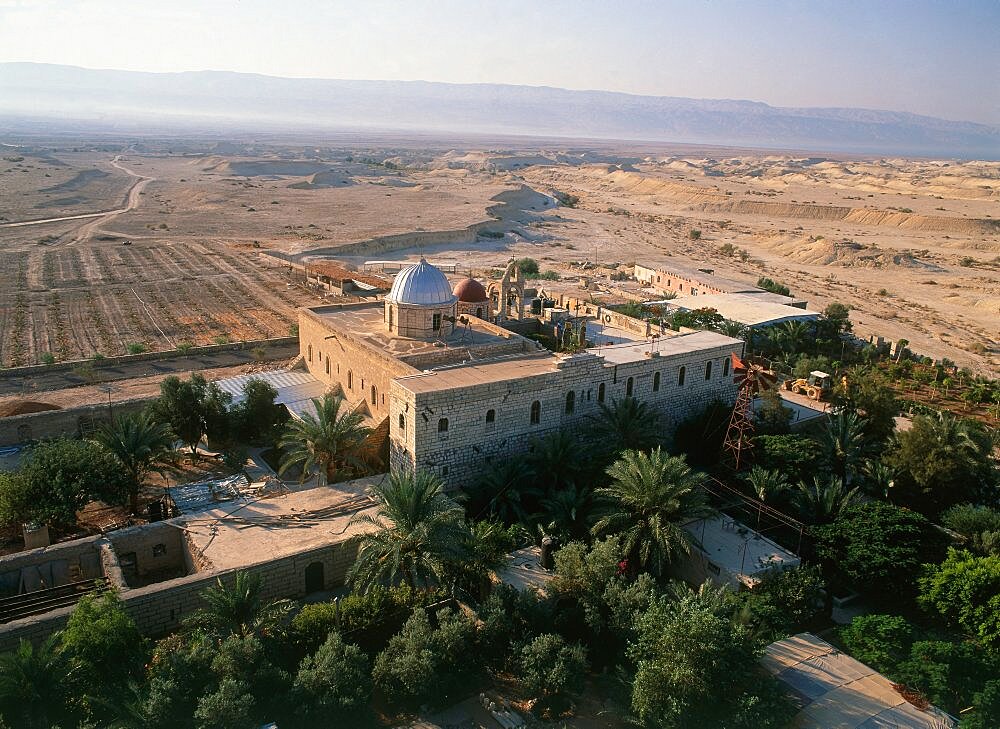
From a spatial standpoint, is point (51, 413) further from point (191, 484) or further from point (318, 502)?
point (318, 502)

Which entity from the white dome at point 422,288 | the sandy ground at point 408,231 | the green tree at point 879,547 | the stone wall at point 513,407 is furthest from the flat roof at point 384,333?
the sandy ground at point 408,231

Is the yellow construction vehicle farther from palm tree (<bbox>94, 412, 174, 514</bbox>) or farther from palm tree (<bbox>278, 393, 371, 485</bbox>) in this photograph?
palm tree (<bbox>94, 412, 174, 514</bbox>)

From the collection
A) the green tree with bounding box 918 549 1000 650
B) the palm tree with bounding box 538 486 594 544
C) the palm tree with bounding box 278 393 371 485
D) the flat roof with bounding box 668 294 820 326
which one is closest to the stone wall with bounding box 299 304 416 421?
the palm tree with bounding box 278 393 371 485

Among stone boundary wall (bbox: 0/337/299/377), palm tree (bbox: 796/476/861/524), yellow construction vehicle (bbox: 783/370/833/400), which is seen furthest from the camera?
stone boundary wall (bbox: 0/337/299/377)

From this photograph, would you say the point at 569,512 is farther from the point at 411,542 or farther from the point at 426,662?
the point at 426,662

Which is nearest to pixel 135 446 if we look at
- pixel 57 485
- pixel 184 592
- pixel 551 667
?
pixel 57 485
